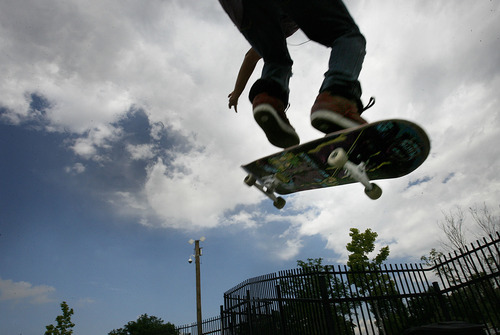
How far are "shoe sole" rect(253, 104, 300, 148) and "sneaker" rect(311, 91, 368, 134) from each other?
0.95 ft

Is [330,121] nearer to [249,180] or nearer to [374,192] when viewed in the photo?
[374,192]

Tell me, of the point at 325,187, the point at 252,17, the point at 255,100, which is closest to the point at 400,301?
the point at 325,187

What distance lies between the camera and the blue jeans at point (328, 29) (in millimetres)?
1824

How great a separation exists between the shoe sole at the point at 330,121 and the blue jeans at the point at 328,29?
0.16 metres

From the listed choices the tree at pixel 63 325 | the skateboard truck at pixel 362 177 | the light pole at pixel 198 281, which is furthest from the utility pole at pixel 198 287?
the skateboard truck at pixel 362 177

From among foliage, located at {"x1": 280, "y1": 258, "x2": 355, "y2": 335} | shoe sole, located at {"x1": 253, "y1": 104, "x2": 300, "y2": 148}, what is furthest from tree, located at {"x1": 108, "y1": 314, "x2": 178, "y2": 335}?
shoe sole, located at {"x1": 253, "y1": 104, "x2": 300, "y2": 148}

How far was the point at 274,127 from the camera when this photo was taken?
214 centimetres

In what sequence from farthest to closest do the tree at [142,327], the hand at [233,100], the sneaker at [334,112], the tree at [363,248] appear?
1. the tree at [142,327]
2. the tree at [363,248]
3. the hand at [233,100]
4. the sneaker at [334,112]

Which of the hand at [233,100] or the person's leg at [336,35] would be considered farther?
the hand at [233,100]

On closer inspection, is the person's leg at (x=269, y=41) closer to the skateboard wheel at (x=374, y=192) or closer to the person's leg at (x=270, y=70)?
the person's leg at (x=270, y=70)

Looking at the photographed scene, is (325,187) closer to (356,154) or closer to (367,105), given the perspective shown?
(356,154)

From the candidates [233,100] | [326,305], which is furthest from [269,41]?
[326,305]

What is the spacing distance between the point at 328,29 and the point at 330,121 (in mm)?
643

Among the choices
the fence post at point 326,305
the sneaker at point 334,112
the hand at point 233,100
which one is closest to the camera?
the sneaker at point 334,112
